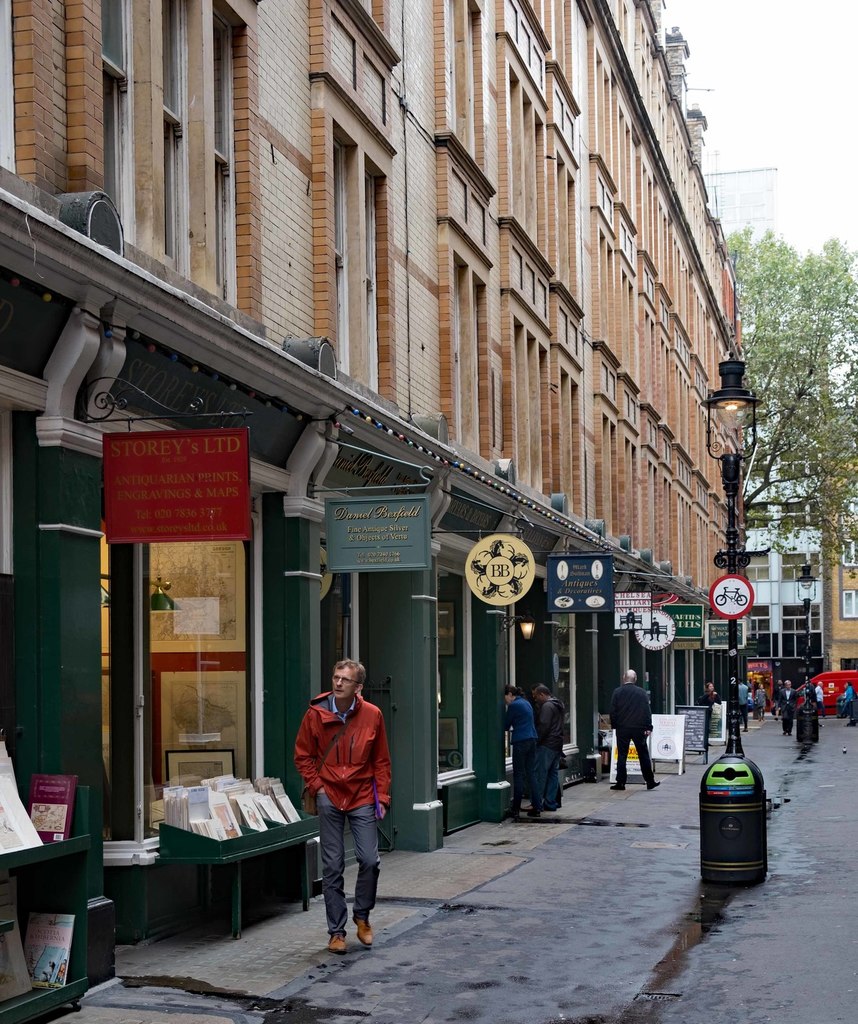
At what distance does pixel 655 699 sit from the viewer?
37000 millimetres

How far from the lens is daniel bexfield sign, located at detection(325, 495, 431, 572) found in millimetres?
12234

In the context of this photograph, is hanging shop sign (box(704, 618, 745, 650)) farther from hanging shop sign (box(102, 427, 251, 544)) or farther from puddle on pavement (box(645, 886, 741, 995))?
hanging shop sign (box(102, 427, 251, 544))

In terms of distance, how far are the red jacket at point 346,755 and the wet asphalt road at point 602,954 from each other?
1.02 meters

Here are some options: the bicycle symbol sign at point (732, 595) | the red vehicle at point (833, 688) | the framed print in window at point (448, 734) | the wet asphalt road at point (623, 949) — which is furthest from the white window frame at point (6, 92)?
the red vehicle at point (833, 688)

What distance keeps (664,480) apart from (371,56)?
26.5m

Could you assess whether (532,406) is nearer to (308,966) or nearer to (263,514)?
(263,514)

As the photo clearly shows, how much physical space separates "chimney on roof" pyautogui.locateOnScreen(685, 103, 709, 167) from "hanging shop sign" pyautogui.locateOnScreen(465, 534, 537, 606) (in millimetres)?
46781

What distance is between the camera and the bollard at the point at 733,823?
1333 centimetres

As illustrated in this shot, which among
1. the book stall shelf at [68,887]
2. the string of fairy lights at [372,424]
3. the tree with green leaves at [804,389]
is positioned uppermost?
the tree with green leaves at [804,389]

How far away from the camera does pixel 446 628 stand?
60.3 feet

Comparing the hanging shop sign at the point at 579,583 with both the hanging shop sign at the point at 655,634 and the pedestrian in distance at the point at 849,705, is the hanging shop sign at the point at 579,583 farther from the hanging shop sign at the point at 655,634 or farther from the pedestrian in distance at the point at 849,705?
the pedestrian in distance at the point at 849,705

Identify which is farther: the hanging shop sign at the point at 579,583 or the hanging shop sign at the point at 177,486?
the hanging shop sign at the point at 579,583

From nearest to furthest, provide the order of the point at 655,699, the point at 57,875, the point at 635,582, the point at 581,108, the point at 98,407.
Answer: the point at 57,875 → the point at 98,407 → the point at 581,108 → the point at 635,582 → the point at 655,699

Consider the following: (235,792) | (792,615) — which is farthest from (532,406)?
(792,615)
